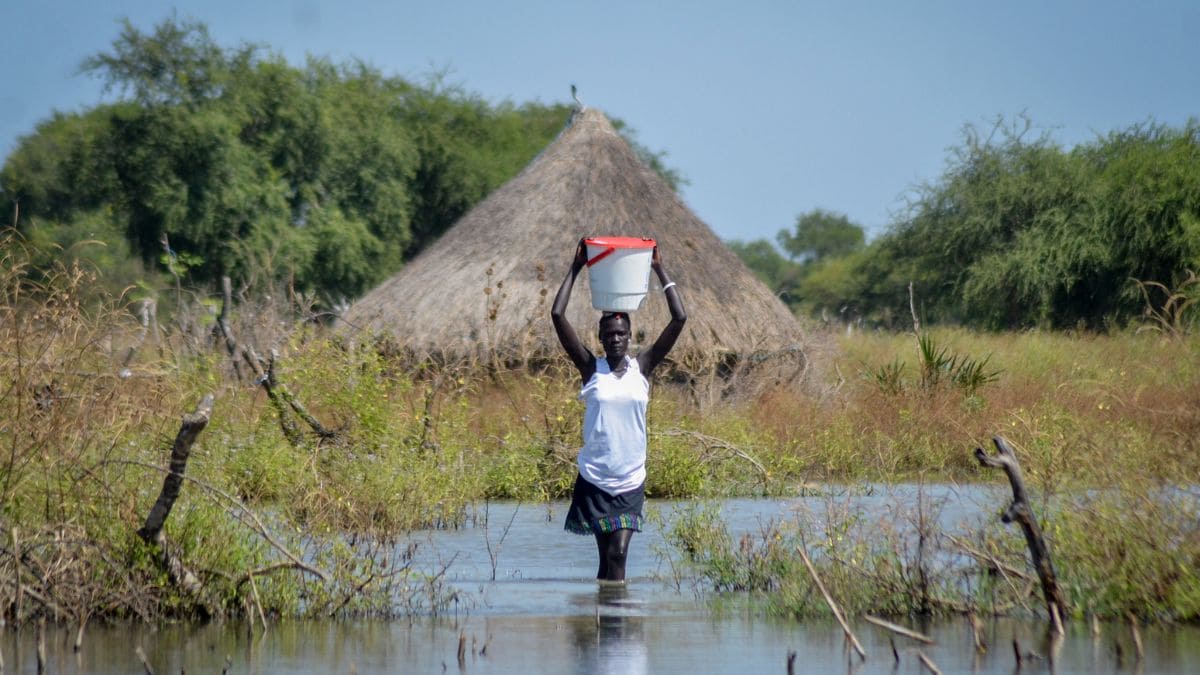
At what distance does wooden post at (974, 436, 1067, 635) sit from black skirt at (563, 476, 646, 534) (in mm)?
2031

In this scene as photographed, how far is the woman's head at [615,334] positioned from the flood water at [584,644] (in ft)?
4.17

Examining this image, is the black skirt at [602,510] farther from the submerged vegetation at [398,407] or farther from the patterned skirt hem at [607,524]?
the submerged vegetation at [398,407]

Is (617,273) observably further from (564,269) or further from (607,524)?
(564,269)

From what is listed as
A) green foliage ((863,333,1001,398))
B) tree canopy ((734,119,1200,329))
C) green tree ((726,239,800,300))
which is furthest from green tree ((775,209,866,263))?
green foliage ((863,333,1001,398))

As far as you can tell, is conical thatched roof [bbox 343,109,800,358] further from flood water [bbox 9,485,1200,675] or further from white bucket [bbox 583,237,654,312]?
flood water [bbox 9,485,1200,675]

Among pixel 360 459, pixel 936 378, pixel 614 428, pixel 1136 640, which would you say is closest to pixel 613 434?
pixel 614 428

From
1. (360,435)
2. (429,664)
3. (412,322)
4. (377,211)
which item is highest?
(377,211)

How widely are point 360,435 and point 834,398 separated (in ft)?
26.0

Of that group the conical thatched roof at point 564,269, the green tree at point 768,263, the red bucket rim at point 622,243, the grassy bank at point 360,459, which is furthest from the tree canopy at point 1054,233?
the green tree at point 768,263

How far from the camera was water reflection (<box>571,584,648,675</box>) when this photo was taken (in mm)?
6469

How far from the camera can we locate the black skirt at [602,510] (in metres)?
7.90

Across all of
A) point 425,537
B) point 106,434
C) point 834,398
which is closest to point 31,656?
point 106,434

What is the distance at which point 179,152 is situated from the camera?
30781 millimetres

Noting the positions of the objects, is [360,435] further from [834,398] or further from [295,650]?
[834,398]
